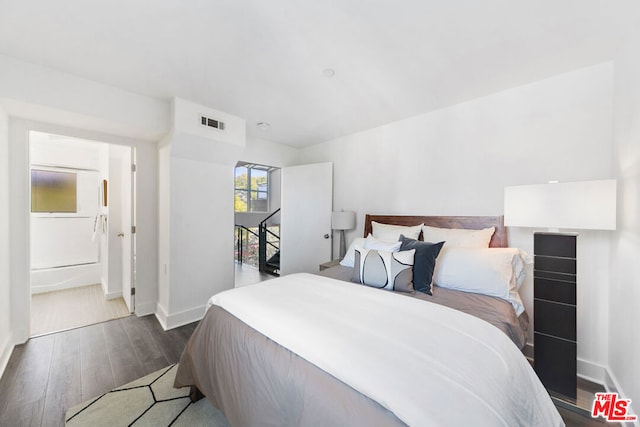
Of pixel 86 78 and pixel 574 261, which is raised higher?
pixel 86 78

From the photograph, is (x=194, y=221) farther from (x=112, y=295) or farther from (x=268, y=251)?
(x=268, y=251)

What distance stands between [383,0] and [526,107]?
1.74 metres

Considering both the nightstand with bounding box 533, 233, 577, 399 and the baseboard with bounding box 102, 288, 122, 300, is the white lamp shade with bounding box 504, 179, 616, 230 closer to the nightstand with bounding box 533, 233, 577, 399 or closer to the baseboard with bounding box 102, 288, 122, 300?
the nightstand with bounding box 533, 233, 577, 399

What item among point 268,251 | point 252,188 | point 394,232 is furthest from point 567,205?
point 252,188

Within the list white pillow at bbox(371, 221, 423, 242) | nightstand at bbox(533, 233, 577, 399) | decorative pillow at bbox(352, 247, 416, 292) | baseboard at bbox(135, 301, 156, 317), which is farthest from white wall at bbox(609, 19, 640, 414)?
baseboard at bbox(135, 301, 156, 317)

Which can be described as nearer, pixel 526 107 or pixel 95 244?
pixel 526 107

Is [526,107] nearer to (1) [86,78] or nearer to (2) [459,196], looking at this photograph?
(2) [459,196]

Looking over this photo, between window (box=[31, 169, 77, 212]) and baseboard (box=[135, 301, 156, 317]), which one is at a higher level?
window (box=[31, 169, 77, 212])

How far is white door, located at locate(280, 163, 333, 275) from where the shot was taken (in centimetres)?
379

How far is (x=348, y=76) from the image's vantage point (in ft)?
7.08

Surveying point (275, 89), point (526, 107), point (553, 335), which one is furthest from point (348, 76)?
point (553, 335)

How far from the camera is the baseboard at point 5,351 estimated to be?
1990 millimetres

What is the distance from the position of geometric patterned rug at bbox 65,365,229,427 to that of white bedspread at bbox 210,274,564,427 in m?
0.71

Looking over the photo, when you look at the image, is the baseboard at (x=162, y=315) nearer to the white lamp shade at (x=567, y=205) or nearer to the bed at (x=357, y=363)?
the bed at (x=357, y=363)
